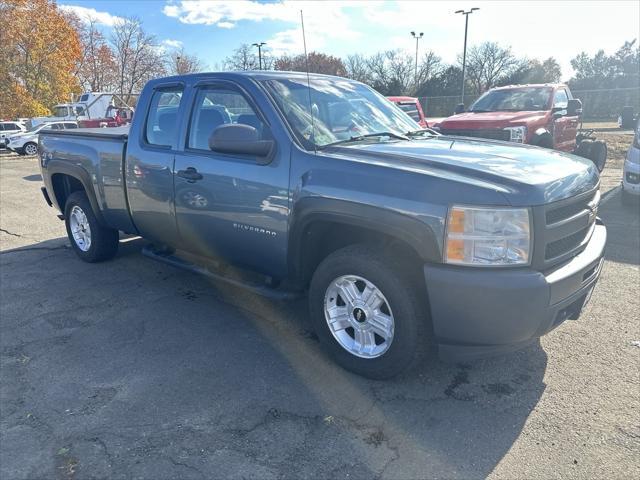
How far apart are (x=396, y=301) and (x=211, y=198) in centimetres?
172

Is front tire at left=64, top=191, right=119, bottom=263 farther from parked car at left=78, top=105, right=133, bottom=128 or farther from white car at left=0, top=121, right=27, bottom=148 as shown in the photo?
white car at left=0, top=121, right=27, bottom=148

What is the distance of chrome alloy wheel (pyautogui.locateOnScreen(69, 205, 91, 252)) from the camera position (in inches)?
224

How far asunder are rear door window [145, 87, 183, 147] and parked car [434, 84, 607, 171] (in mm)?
5964

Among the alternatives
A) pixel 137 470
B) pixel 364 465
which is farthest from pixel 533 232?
pixel 137 470

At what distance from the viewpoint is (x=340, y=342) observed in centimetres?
329

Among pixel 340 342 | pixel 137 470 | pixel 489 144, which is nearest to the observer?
pixel 137 470

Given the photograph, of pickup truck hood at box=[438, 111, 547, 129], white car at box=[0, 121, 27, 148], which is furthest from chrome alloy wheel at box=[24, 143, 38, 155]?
pickup truck hood at box=[438, 111, 547, 129]

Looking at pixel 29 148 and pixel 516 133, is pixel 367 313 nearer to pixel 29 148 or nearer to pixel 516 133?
pixel 516 133

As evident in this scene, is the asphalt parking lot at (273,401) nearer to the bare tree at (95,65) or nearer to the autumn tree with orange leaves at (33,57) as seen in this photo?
the autumn tree with orange leaves at (33,57)

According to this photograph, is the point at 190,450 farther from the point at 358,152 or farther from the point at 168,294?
the point at 168,294

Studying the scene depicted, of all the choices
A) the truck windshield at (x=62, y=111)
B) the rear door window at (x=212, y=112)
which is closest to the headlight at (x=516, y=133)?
the rear door window at (x=212, y=112)

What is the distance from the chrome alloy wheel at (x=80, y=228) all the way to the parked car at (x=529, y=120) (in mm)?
6416

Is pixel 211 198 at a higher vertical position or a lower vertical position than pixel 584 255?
higher

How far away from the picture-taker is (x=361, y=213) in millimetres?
2889
